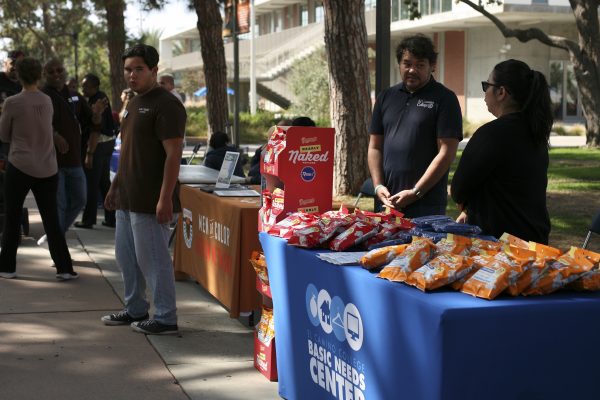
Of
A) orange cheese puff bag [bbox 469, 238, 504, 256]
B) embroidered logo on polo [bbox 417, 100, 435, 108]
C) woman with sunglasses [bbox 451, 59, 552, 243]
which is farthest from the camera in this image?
embroidered logo on polo [bbox 417, 100, 435, 108]

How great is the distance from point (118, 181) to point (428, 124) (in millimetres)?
2314

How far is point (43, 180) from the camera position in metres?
8.38

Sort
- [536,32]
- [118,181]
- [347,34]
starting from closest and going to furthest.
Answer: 1. [118,181]
2. [347,34]
3. [536,32]

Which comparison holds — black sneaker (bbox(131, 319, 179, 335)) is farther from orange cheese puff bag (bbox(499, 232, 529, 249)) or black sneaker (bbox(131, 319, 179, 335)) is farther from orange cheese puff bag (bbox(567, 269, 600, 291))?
orange cheese puff bag (bbox(567, 269, 600, 291))

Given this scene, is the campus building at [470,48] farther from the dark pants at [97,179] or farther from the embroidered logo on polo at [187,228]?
the embroidered logo on polo at [187,228]

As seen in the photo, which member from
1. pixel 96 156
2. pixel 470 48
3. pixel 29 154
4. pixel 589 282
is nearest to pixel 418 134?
pixel 589 282

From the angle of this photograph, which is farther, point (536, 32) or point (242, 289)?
point (536, 32)

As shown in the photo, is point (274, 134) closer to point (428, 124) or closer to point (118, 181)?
point (428, 124)

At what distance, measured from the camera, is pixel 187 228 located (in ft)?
28.0

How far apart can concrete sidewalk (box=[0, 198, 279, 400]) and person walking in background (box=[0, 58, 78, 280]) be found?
580 mm

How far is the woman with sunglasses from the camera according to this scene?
14.5ft

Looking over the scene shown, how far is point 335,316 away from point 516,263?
1018 mm

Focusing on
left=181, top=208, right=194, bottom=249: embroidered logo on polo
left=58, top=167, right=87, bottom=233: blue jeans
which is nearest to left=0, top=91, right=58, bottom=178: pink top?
left=58, top=167, right=87, bottom=233: blue jeans

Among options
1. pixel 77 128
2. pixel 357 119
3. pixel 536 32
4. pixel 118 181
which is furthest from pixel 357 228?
pixel 536 32
